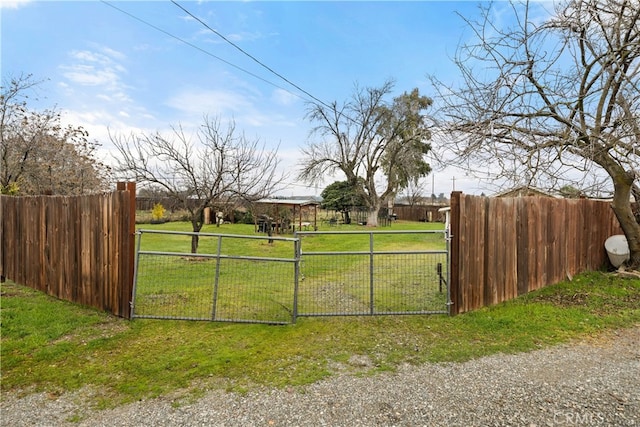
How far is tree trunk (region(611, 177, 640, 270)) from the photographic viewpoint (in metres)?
6.93

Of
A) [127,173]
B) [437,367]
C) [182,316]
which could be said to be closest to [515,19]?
[437,367]

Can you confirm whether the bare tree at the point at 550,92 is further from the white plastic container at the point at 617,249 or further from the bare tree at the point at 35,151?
the bare tree at the point at 35,151

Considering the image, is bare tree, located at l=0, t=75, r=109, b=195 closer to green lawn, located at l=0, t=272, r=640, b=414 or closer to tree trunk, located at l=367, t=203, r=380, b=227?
green lawn, located at l=0, t=272, r=640, b=414

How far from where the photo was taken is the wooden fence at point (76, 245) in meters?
4.87

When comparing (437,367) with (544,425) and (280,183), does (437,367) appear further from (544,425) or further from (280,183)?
(280,183)

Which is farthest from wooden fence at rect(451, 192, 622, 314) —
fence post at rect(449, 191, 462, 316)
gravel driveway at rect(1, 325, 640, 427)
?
gravel driveway at rect(1, 325, 640, 427)

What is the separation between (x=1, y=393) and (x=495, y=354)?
4.72 meters

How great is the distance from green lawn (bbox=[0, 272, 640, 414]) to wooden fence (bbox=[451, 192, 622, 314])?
0.35 metres

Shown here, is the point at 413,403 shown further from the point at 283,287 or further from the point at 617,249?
the point at 617,249

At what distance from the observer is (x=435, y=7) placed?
800 centimetres

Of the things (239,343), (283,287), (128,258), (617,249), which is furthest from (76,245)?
(617,249)

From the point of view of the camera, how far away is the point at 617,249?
24.4 feet

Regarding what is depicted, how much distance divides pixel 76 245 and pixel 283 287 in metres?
3.82

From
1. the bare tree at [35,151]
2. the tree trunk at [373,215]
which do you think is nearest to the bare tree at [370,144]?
the tree trunk at [373,215]
